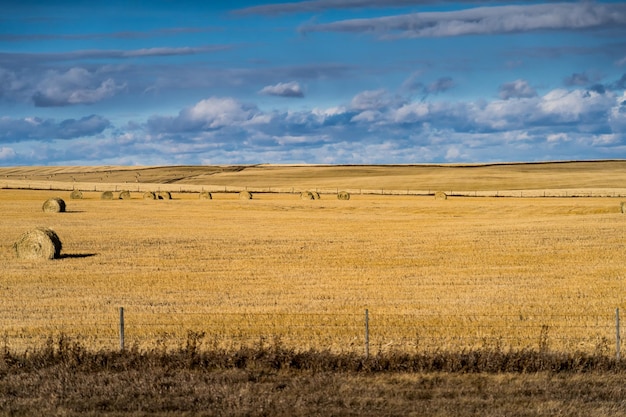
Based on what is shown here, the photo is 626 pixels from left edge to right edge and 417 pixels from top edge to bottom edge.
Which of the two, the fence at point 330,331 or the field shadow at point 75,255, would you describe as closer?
the fence at point 330,331

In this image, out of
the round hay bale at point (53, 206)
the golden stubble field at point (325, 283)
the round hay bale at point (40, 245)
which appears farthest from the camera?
the round hay bale at point (53, 206)

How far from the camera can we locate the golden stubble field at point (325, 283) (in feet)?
57.1

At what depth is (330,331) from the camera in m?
17.5

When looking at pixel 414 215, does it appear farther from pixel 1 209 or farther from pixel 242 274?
pixel 242 274

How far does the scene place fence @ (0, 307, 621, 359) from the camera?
15867 mm

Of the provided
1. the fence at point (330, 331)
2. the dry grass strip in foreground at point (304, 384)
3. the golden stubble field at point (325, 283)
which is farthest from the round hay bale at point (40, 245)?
the dry grass strip in foreground at point (304, 384)

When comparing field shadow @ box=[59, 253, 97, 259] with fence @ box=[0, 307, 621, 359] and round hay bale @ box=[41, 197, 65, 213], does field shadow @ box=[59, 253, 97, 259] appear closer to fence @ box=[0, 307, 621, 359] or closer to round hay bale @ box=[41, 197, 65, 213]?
fence @ box=[0, 307, 621, 359]

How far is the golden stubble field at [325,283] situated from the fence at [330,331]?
47mm

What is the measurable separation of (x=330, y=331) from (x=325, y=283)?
816 cm

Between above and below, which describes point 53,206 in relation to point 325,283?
A: above

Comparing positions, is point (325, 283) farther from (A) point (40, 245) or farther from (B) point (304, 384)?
(B) point (304, 384)

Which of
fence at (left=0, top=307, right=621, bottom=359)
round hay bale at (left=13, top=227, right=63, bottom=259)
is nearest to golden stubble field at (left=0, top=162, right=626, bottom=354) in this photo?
fence at (left=0, top=307, right=621, bottom=359)

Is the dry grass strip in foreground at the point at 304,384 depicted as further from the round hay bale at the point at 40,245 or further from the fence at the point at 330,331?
the round hay bale at the point at 40,245

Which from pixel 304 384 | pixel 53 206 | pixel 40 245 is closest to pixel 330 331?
pixel 304 384
